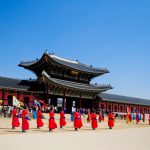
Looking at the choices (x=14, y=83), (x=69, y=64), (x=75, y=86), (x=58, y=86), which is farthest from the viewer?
(x=69, y=64)

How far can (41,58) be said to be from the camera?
3600cm

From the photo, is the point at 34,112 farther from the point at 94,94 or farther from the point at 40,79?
the point at 94,94

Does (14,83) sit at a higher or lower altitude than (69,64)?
lower

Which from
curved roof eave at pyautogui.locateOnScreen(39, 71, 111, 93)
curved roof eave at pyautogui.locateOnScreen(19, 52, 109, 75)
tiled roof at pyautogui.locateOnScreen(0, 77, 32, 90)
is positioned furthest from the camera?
curved roof eave at pyautogui.locateOnScreen(19, 52, 109, 75)

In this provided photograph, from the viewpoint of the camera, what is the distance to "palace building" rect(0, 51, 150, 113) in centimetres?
3266

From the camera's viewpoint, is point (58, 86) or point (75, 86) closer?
→ point (58, 86)

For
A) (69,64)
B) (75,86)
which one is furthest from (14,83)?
(69,64)

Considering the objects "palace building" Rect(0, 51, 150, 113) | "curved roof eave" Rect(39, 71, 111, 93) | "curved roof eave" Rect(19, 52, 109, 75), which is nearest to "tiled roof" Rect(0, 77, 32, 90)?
"palace building" Rect(0, 51, 150, 113)

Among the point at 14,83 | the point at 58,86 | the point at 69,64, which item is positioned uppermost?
the point at 69,64

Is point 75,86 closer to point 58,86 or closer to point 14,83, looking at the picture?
point 58,86

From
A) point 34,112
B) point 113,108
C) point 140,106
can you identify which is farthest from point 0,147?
point 140,106

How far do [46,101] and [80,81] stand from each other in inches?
360

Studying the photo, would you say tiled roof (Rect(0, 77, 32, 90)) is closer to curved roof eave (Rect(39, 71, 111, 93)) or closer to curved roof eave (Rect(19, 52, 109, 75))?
curved roof eave (Rect(39, 71, 111, 93))

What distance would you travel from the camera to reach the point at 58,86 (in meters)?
35.1
